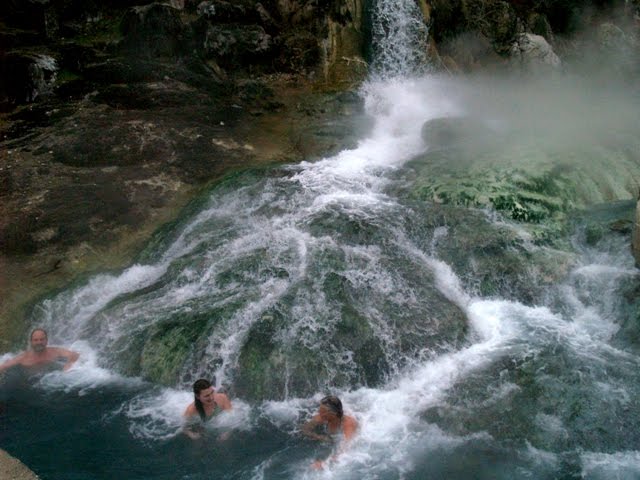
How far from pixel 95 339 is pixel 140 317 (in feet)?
1.95

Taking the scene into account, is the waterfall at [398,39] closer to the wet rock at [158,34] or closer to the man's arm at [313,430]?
the wet rock at [158,34]

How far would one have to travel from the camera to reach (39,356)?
6.41 m

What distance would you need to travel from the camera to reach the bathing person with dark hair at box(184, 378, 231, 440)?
5.32m

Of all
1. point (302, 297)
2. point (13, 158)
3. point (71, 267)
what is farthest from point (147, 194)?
point (302, 297)

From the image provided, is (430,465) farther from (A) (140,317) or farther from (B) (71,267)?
(B) (71,267)

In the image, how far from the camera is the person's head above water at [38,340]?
6340 mm

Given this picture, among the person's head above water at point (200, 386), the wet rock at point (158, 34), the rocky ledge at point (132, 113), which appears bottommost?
the person's head above water at point (200, 386)

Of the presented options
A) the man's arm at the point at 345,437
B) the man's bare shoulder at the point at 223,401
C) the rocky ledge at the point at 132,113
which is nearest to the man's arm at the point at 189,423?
the man's bare shoulder at the point at 223,401

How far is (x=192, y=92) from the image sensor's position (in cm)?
1213

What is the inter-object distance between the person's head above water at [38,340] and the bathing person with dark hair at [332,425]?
326cm

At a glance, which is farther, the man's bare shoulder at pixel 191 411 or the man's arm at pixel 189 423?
the man's bare shoulder at pixel 191 411

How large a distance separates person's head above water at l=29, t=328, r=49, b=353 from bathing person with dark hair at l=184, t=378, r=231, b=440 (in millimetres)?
2066

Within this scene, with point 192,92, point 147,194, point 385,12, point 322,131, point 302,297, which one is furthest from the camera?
point 385,12

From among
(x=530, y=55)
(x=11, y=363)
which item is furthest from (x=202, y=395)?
(x=530, y=55)
